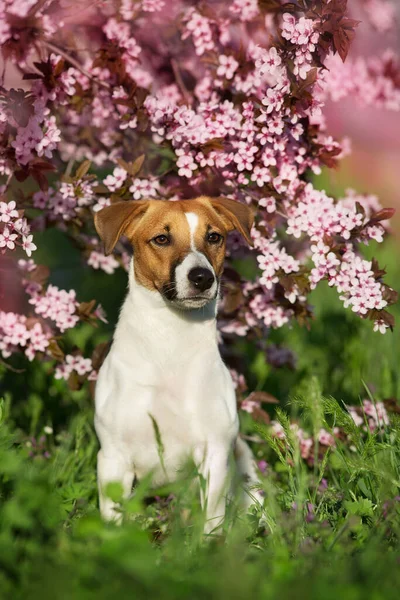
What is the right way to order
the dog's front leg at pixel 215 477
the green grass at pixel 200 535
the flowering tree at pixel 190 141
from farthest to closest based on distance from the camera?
the flowering tree at pixel 190 141
the dog's front leg at pixel 215 477
the green grass at pixel 200 535

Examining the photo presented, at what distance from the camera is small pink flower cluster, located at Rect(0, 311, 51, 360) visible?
184 inches

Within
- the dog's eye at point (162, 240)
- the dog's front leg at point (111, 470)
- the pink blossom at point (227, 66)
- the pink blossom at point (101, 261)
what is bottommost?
the dog's front leg at point (111, 470)

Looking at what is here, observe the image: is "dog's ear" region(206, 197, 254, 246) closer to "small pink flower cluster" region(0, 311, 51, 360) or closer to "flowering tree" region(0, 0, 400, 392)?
"flowering tree" region(0, 0, 400, 392)

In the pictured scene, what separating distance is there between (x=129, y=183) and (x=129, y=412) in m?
1.41

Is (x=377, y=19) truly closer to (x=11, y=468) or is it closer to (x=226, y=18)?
(x=226, y=18)

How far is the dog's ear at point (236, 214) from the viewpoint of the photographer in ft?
14.7

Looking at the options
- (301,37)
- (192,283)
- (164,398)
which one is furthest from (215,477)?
(301,37)

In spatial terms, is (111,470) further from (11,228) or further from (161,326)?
(11,228)

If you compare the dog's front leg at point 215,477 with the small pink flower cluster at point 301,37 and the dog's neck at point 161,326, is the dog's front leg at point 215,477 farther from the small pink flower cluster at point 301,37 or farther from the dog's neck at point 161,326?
the small pink flower cluster at point 301,37

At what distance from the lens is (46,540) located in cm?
299

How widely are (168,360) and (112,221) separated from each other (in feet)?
2.59

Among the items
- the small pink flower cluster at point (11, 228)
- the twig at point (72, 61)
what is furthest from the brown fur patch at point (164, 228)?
the twig at point (72, 61)

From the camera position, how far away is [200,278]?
4.03 meters

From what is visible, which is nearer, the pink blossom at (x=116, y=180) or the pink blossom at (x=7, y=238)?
the pink blossom at (x=7, y=238)
